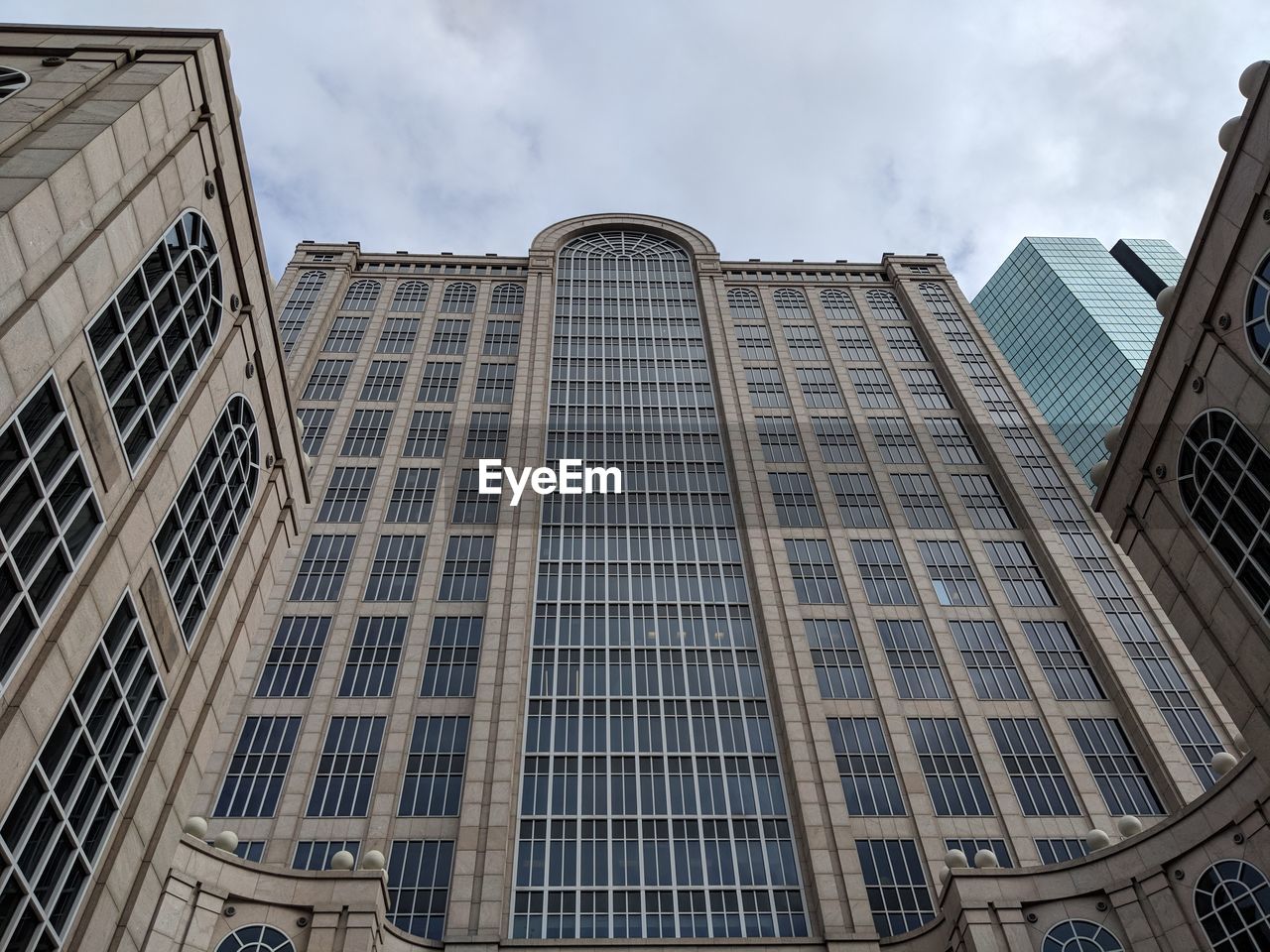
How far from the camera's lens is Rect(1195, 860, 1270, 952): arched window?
89.7 feet

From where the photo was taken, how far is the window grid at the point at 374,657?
158ft

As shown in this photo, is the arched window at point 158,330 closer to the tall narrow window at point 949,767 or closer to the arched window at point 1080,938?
the arched window at point 1080,938

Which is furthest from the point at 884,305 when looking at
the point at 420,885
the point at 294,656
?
the point at 420,885

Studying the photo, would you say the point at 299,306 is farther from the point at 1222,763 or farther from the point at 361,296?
the point at 1222,763

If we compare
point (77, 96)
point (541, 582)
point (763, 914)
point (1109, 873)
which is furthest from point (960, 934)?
point (77, 96)

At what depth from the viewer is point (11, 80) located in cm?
2114

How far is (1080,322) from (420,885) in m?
120

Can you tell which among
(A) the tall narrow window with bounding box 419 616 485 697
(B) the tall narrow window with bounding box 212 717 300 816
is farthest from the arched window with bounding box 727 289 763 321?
(B) the tall narrow window with bounding box 212 717 300 816

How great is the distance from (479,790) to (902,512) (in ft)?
104

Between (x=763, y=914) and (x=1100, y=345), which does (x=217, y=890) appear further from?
(x=1100, y=345)

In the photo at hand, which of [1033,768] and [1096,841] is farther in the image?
[1033,768]

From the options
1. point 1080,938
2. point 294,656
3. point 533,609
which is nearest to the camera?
point 1080,938

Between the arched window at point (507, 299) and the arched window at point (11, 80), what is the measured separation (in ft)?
189

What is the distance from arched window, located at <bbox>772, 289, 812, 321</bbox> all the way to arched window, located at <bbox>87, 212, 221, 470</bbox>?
2362 inches
